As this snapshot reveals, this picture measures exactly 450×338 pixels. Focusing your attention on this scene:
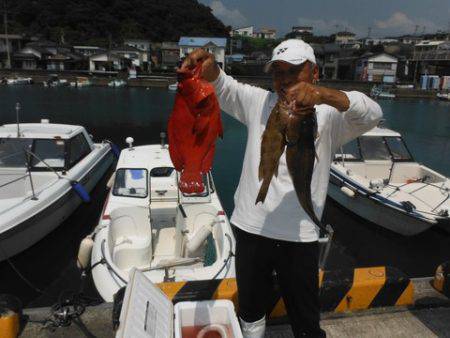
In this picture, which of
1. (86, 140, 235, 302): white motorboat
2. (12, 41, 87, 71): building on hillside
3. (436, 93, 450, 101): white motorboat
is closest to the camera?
(86, 140, 235, 302): white motorboat

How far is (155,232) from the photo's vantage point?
7492mm

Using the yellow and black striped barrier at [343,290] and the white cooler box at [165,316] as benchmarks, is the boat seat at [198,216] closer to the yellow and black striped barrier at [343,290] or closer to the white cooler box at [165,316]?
the yellow and black striped barrier at [343,290]

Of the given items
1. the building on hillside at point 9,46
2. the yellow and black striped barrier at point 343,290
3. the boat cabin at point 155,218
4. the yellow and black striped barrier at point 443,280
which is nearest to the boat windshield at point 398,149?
the boat cabin at point 155,218

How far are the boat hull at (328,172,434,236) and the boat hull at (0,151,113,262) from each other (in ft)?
23.3

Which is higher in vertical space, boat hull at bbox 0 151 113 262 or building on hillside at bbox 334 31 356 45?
building on hillside at bbox 334 31 356 45

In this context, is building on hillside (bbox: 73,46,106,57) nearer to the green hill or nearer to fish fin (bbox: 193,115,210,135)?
the green hill

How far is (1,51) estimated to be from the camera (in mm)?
68875

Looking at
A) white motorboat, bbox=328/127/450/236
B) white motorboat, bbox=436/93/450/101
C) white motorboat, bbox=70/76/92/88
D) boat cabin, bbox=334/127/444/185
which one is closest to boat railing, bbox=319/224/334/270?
white motorboat, bbox=328/127/450/236

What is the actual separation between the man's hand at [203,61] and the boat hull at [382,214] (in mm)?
7675

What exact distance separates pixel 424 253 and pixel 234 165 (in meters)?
9.81

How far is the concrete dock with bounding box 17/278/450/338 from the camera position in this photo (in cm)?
337

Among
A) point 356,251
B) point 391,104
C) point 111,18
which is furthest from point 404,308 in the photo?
point 111,18

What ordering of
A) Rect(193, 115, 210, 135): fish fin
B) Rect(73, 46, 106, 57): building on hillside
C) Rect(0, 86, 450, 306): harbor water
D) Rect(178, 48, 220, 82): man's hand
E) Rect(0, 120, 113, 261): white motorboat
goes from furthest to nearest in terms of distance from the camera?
Rect(73, 46, 106, 57): building on hillside → Rect(0, 86, 450, 306): harbor water → Rect(0, 120, 113, 261): white motorboat → Rect(193, 115, 210, 135): fish fin → Rect(178, 48, 220, 82): man's hand

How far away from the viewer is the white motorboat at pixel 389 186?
8750 mm
